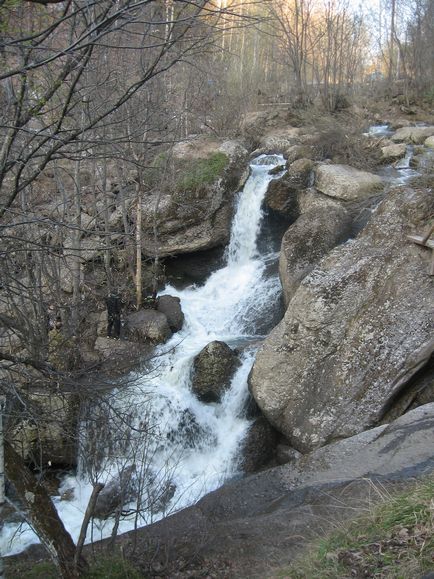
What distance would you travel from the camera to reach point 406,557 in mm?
2977

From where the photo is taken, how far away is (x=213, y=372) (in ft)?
31.2

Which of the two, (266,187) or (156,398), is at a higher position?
(266,187)

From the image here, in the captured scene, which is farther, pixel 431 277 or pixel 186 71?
pixel 186 71

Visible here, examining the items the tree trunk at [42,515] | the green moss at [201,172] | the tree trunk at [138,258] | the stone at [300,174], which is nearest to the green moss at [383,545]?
the tree trunk at [42,515]

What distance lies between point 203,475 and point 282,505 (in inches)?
103

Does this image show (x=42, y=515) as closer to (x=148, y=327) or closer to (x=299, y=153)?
(x=148, y=327)

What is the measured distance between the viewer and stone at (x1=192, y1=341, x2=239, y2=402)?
9.47 meters

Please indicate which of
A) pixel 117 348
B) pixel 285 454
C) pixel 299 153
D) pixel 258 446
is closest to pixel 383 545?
pixel 285 454

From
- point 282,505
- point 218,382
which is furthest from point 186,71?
point 282,505

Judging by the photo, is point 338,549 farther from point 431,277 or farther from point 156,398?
point 156,398

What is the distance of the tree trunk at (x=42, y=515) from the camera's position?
4.53m

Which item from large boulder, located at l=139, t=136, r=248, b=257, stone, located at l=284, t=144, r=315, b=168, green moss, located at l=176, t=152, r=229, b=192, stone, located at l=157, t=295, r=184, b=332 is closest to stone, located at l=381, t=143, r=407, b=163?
stone, located at l=284, t=144, r=315, b=168

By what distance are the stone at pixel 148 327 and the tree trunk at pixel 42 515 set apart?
20.7 feet

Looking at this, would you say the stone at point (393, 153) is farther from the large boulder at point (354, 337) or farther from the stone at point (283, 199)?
the large boulder at point (354, 337)
